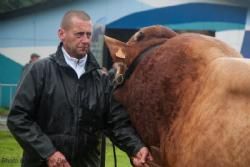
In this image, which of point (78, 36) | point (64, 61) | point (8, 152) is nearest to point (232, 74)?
point (78, 36)

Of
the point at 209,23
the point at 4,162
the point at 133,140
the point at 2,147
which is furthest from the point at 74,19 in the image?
the point at 209,23

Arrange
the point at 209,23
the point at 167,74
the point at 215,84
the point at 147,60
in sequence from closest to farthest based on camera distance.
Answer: the point at 215,84, the point at 167,74, the point at 147,60, the point at 209,23

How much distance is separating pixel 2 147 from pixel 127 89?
28.3ft

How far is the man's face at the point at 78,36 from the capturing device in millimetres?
3707

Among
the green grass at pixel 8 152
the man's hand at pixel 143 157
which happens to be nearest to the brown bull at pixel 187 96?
the man's hand at pixel 143 157

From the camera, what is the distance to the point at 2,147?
38.1 ft

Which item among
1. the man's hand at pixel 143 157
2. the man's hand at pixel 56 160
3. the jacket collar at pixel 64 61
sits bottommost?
the man's hand at pixel 56 160

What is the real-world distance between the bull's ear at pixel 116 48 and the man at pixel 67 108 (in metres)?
0.18

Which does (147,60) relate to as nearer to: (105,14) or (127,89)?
(127,89)

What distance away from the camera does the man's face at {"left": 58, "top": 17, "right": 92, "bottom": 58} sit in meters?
3.71

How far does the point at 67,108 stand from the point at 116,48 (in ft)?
1.74

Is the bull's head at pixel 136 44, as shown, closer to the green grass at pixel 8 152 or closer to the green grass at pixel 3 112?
the green grass at pixel 8 152

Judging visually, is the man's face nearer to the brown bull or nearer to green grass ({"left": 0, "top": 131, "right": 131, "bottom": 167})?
the brown bull

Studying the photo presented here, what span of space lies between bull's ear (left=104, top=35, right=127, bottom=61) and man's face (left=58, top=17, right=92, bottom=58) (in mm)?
155
